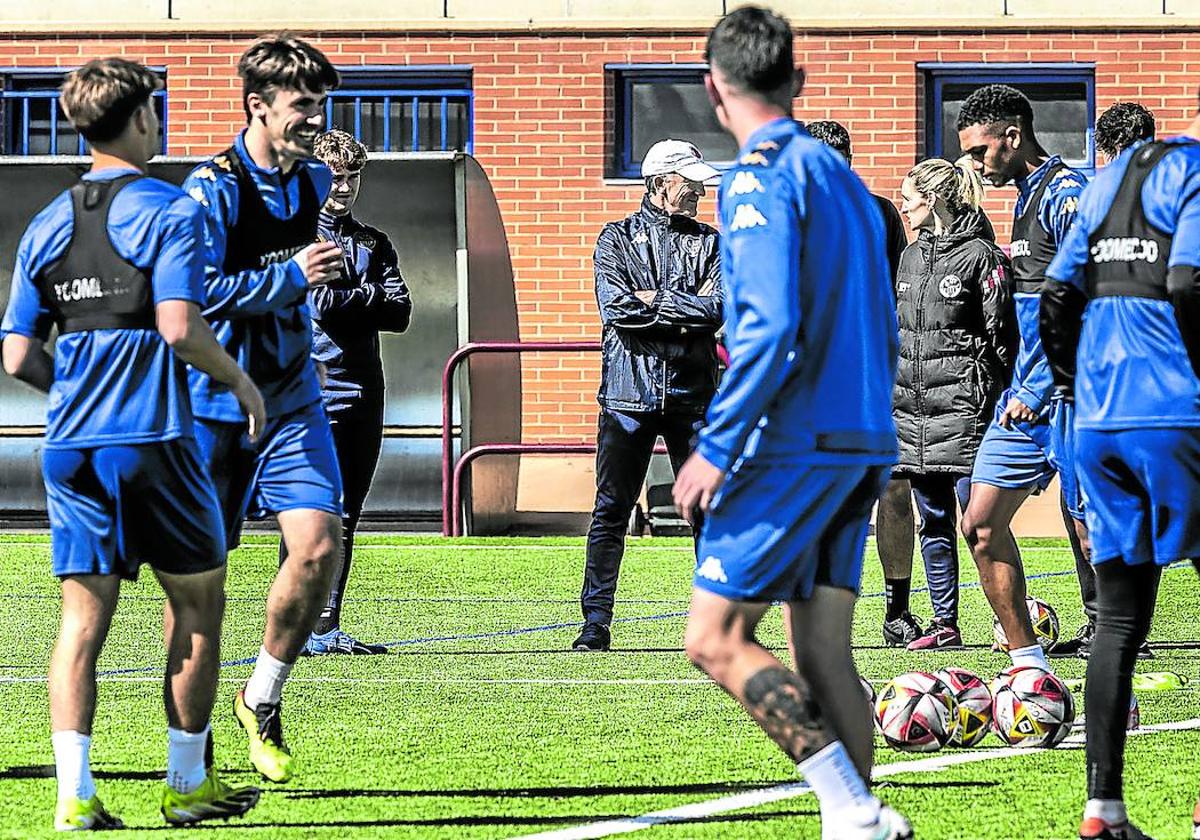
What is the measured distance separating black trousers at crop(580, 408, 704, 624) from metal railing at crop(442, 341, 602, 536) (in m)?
6.08

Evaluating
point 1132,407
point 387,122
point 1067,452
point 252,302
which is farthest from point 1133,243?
point 387,122

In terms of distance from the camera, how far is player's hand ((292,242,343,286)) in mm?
6219

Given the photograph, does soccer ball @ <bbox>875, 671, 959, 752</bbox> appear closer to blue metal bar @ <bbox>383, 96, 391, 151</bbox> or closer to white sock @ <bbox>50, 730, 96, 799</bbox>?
white sock @ <bbox>50, 730, 96, 799</bbox>

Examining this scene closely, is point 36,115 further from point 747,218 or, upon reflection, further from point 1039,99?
point 747,218

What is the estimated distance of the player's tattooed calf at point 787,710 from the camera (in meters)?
4.74

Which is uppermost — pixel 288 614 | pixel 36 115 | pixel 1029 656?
pixel 36 115

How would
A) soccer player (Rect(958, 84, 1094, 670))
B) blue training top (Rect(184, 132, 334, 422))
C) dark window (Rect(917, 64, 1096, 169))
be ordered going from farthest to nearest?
dark window (Rect(917, 64, 1096, 169)), soccer player (Rect(958, 84, 1094, 670)), blue training top (Rect(184, 132, 334, 422))

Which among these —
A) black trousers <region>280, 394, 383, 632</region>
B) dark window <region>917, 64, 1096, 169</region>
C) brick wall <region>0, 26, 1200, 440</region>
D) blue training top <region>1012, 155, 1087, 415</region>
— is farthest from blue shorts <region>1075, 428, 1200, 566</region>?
dark window <region>917, 64, 1096, 169</region>

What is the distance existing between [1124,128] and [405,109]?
43.2 ft

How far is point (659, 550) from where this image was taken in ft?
49.3

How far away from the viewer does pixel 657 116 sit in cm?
2095

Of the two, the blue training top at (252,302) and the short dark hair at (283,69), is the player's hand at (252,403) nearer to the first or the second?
the blue training top at (252,302)

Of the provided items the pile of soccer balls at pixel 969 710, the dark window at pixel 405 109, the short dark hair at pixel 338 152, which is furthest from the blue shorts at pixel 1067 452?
the dark window at pixel 405 109

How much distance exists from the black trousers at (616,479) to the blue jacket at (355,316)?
3.45ft
